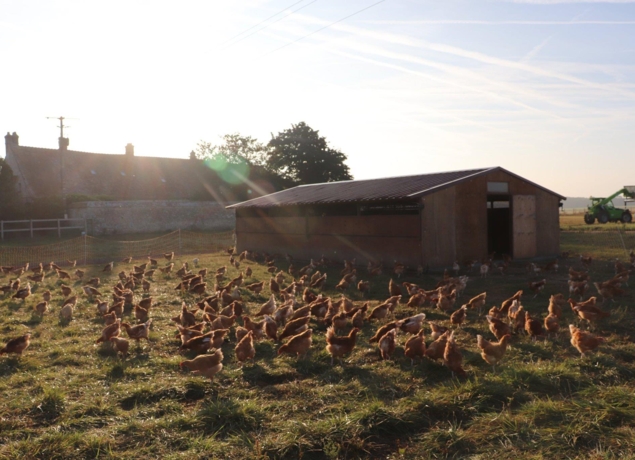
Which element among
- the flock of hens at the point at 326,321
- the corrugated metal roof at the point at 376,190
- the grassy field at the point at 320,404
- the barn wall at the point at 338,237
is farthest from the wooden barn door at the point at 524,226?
the grassy field at the point at 320,404

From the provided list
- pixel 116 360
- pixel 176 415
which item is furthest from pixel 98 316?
pixel 176 415

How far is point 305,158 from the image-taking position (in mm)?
58781

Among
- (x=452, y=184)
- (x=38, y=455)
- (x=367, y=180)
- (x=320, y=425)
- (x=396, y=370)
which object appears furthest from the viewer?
(x=367, y=180)

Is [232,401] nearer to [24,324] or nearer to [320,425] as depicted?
[320,425]

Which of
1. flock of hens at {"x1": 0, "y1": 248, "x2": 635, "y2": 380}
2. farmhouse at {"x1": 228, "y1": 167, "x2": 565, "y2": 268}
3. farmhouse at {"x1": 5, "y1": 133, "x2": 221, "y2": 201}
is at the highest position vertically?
farmhouse at {"x1": 5, "y1": 133, "x2": 221, "y2": 201}

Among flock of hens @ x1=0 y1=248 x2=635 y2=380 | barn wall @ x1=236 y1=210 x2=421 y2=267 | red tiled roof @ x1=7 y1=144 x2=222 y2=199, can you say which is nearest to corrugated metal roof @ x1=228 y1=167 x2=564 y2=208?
barn wall @ x1=236 y1=210 x2=421 y2=267

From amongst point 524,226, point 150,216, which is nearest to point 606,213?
point 524,226

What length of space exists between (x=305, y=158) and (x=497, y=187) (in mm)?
39108

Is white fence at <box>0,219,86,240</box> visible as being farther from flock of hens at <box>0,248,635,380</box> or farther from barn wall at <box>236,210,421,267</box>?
→ flock of hens at <box>0,248,635,380</box>

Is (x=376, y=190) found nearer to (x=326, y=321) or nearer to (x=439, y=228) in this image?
(x=439, y=228)

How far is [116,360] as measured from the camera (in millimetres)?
8742

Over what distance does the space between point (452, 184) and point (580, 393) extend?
44.2ft

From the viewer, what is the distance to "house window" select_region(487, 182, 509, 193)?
20.8 metres

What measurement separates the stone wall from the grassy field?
3464cm
